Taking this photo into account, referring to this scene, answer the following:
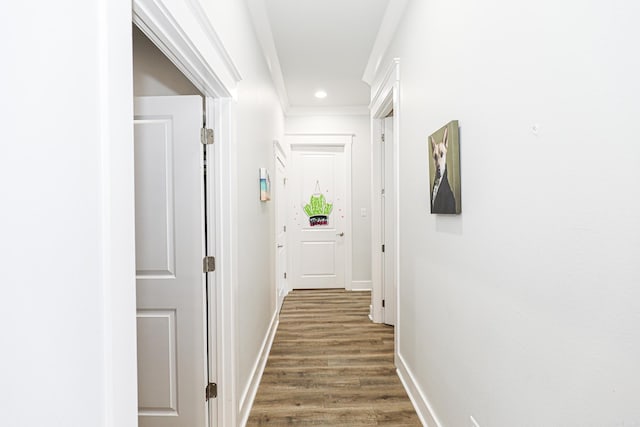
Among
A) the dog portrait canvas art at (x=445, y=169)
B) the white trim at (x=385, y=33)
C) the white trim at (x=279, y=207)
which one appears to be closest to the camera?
the dog portrait canvas art at (x=445, y=169)

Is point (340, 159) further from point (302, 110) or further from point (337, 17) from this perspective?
point (337, 17)

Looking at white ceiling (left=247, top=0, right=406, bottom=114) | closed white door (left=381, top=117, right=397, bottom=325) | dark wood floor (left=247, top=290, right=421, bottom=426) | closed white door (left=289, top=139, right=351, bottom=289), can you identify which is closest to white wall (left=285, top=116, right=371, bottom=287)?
closed white door (left=289, top=139, right=351, bottom=289)

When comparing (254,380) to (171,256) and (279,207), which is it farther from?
(279,207)

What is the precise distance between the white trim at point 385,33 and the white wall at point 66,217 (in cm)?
211

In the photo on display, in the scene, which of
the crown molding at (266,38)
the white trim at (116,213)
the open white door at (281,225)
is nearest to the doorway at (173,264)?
the white trim at (116,213)

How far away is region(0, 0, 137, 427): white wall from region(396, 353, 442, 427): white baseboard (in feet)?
5.38

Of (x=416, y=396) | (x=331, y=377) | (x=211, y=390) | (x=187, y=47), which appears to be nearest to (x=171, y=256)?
(x=211, y=390)

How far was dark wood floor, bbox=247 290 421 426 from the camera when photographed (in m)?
2.10

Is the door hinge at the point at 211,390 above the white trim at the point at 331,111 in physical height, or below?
below

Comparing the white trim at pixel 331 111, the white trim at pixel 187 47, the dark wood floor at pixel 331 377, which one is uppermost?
the white trim at pixel 331 111

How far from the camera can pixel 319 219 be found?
207 inches

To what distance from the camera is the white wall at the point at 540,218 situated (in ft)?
2.41

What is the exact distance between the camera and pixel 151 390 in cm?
178

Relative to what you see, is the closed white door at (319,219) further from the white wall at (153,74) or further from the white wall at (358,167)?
the white wall at (153,74)
